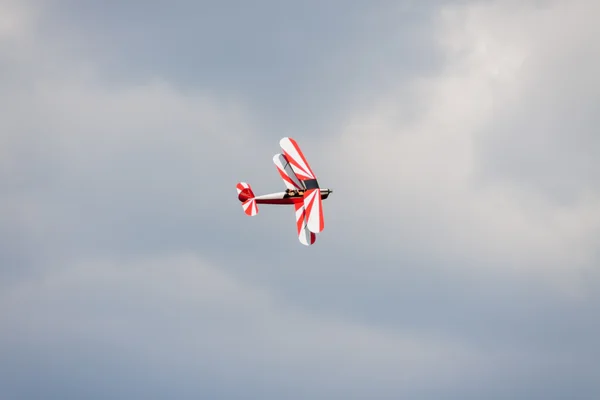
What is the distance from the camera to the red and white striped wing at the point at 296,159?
14096 centimetres

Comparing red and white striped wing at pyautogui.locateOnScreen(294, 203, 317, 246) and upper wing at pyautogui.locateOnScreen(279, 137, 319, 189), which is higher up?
upper wing at pyautogui.locateOnScreen(279, 137, 319, 189)

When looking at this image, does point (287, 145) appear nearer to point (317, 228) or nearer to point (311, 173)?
point (311, 173)

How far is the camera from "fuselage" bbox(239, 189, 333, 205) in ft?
461

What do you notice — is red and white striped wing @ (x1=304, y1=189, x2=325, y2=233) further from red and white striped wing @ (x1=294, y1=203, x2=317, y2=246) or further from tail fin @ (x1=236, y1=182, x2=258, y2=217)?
tail fin @ (x1=236, y1=182, x2=258, y2=217)

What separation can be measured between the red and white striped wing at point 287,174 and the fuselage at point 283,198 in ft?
3.74

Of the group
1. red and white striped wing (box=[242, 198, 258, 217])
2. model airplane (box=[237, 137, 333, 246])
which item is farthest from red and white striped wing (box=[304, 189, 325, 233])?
red and white striped wing (box=[242, 198, 258, 217])

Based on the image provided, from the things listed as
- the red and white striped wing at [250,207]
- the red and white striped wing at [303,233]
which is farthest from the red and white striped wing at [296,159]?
the red and white striped wing at [250,207]

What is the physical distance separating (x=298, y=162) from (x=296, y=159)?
58cm

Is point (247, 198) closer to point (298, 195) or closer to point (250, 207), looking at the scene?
point (250, 207)

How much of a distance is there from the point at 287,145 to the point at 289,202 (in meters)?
7.19

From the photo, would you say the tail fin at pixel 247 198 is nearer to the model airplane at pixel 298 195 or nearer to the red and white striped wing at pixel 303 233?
the model airplane at pixel 298 195

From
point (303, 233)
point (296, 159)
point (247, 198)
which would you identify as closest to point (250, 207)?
point (247, 198)

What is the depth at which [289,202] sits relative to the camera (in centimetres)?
14238

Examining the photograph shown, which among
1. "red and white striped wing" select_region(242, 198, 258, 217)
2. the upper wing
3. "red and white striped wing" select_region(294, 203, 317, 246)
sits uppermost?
the upper wing
